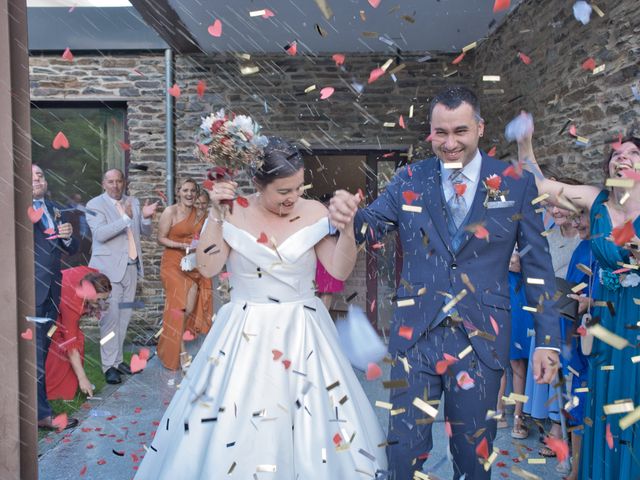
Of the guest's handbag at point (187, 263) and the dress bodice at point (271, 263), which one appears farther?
the guest's handbag at point (187, 263)

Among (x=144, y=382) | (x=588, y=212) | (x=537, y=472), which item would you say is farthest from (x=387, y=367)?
(x=588, y=212)

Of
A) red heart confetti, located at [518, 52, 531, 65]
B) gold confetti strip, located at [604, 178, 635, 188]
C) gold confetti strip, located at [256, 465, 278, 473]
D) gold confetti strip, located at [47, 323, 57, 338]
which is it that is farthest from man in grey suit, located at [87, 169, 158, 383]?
gold confetti strip, located at [604, 178, 635, 188]

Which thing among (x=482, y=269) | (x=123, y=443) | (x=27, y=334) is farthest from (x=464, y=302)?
(x=123, y=443)

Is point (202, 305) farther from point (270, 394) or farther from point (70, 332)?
point (270, 394)

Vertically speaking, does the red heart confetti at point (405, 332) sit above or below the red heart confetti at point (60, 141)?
below

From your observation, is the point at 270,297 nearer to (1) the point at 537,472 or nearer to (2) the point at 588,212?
(2) the point at 588,212

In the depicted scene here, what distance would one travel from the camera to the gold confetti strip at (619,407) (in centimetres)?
313

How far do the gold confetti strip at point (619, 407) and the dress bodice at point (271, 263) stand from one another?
1652 mm

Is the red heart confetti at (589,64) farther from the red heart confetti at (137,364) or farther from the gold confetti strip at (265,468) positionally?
the red heart confetti at (137,364)

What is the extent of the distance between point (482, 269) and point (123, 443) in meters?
3.36

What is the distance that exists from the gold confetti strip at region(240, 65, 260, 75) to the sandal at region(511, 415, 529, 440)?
6300mm

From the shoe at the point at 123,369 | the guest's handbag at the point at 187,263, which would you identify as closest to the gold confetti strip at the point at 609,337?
the guest's handbag at the point at 187,263

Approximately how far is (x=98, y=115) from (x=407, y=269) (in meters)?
7.64

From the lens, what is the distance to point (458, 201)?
2.91m
